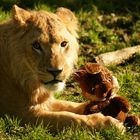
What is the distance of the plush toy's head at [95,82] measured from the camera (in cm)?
539

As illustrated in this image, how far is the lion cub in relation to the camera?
5301 millimetres

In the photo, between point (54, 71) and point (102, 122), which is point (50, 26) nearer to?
point (54, 71)

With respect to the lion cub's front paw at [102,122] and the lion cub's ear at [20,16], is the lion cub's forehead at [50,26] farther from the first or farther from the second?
the lion cub's front paw at [102,122]

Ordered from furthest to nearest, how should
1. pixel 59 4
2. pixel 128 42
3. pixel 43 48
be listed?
pixel 59 4 < pixel 128 42 < pixel 43 48

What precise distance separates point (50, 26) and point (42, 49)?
29cm

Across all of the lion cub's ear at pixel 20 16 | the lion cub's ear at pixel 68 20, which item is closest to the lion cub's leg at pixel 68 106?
the lion cub's ear at pixel 68 20

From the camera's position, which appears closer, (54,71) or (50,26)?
(54,71)

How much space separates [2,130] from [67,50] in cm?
108

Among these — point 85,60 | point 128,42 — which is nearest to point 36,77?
point 85,60

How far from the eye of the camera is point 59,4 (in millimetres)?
9383

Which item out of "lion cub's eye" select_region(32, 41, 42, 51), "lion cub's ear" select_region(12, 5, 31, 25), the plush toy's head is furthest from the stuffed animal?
"lion cub's ear" select_region(12, 5, 31, 25)

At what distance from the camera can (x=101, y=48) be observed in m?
8.32

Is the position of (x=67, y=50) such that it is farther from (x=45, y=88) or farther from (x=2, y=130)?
(x=2, y=130)

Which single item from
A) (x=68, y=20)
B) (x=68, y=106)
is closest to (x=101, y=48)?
(x=68, y=106)
